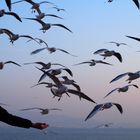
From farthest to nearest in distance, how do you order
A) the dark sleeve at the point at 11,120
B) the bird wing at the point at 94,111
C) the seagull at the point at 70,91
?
the bird wing at the point at 94,111, the seagull at the point at 70,91, the dark sleeve at the point at 11,120

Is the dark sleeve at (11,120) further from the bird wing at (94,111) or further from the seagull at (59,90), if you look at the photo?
the bird wing at (94,111)

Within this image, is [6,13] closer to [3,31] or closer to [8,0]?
[3,31]

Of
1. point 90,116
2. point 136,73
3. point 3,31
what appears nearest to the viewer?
point 90,116

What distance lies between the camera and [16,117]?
5.64 m

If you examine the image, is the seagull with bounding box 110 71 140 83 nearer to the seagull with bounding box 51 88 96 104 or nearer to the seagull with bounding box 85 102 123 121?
the seagull with bounding box 85 102 123 121

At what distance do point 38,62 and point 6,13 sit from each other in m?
1.77

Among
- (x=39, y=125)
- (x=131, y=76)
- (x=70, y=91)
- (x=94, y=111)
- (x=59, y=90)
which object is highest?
(x=131, y=76)

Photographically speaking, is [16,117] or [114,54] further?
[114,54]

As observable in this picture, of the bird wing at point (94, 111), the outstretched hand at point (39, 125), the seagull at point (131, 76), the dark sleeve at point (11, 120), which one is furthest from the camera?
the seagull at point (131, 76)

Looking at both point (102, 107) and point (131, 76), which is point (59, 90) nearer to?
point (102, 107)

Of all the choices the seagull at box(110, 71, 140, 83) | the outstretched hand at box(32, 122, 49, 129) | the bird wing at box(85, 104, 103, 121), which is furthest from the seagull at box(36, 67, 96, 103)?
the outstretched hand at box(32, 122, 49, 129)

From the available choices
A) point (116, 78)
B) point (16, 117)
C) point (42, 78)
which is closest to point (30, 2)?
point (42, 78)

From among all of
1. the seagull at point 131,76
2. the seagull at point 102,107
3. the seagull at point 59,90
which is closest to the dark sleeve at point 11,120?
the seagull at point 59,90

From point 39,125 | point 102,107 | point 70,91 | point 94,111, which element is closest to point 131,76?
point 102,107
